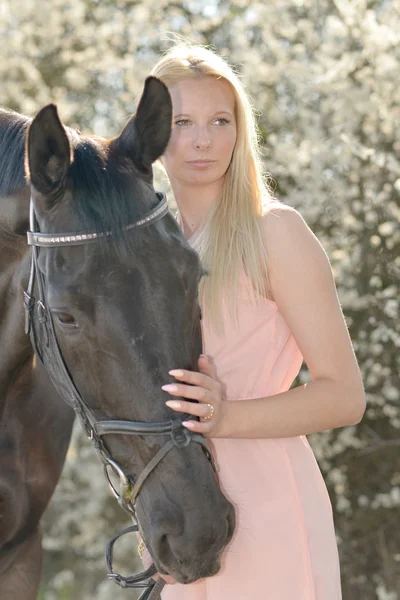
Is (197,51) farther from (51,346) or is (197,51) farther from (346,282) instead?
(346,282)

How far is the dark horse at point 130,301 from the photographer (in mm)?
2090

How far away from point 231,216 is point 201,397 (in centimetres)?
61

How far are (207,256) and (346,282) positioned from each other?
3.33 meters

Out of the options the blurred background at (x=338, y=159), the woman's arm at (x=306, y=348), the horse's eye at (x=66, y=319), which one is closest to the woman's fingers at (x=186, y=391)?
the woman's arm at (x=306, y=348)

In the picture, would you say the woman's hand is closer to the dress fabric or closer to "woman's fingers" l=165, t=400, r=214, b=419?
"woman's fingers" l=165, t=400, r=214, b=419

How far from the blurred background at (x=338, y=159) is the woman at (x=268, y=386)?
123 inches

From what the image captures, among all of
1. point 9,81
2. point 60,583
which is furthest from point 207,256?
point 60,583

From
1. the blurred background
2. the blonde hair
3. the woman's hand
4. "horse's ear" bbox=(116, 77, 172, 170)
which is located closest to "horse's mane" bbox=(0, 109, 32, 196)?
"horse's ear" bbox=(116, 77, 172, 170)

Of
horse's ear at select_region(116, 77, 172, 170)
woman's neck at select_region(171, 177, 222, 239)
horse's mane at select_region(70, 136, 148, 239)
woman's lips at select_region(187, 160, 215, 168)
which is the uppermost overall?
horse's ear at select_region(116, 77, 172, 170)

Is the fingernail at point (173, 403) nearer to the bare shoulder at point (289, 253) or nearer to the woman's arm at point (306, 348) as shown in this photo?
the woman's arm at point (306, 348)

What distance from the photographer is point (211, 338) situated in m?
2.51

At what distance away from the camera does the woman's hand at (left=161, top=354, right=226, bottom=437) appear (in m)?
2.12

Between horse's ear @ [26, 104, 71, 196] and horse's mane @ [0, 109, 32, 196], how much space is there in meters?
0.32

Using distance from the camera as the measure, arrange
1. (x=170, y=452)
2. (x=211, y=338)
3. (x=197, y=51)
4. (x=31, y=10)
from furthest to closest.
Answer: (x=31, y=10), (x=197, y=51), (x=211, y=338), (x=170, y=452)
